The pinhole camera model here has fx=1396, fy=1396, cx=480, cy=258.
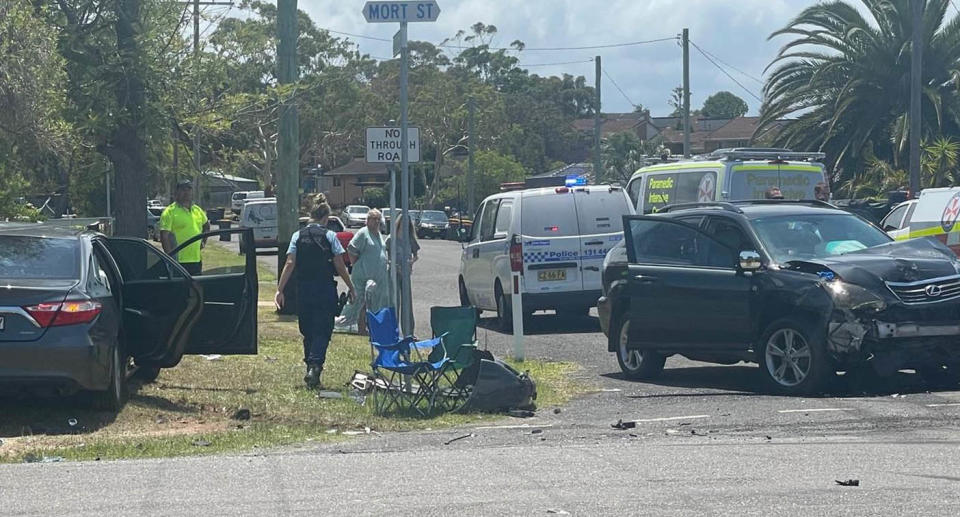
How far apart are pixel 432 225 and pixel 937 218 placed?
151ft

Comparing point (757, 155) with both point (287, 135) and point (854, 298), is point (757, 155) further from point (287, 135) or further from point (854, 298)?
point (854, 298)

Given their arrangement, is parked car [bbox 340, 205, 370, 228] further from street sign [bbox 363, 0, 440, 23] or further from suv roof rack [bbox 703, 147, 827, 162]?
street sign [bbox 363, 0, 440, 23]

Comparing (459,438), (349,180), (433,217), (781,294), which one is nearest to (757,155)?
(781,294)

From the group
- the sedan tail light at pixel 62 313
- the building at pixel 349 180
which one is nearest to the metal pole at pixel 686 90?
the sedan tail light at pixel 62 313

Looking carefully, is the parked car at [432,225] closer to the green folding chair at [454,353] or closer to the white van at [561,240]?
the white van at [561,240]

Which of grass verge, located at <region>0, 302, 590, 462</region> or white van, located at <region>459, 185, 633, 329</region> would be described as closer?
grass verge, located at <region>0, 302, 590, 462</region>

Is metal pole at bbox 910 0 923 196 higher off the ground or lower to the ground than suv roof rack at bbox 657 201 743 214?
higher

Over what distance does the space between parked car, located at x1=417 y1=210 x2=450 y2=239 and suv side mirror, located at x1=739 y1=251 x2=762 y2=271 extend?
52227 mm

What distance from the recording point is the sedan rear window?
1055 cm

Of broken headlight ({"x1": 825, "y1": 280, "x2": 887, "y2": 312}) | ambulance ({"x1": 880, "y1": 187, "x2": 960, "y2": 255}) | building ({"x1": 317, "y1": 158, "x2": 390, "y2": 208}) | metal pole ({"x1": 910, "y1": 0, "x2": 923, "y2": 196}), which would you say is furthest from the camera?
building ({"x1": 317, "y1": 158, "x2": 390, "y2": 208})

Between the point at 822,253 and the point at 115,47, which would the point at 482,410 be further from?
the point at 115,47

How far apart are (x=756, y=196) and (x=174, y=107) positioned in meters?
8.26

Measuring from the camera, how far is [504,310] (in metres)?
19.6

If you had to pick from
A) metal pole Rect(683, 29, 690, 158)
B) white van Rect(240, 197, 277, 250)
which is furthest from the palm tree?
white van Rect(240, 197, 277, 250)
